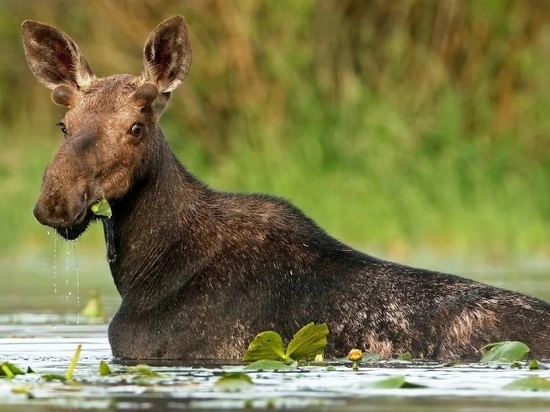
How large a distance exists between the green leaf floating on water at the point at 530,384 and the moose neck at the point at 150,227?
259cm

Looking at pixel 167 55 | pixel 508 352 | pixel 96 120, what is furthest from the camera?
pixel 167 55

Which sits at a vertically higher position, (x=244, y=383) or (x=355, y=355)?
(x=355, y=355)

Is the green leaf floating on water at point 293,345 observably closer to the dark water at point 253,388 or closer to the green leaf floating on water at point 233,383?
the dark water at point 253,388

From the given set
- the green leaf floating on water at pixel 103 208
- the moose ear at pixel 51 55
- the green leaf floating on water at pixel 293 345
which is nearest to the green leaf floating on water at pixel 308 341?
the green leaf floating on water at pixel 293 345

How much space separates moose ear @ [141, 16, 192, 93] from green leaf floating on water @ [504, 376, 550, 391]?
10.8 feet

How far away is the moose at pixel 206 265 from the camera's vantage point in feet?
31.6

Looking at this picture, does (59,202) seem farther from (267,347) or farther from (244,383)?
(244,383)

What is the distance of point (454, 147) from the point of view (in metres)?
21.7

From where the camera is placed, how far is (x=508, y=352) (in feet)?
30.6

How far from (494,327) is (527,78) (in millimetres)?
13413

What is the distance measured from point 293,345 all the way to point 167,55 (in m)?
2.25

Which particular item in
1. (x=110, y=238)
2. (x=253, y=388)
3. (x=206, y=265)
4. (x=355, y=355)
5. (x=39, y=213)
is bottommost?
(x=253, y=388)

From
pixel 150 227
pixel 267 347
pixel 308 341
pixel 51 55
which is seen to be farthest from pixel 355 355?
pixel 51 55

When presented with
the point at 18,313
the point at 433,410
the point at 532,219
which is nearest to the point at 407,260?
the point at 532,219
